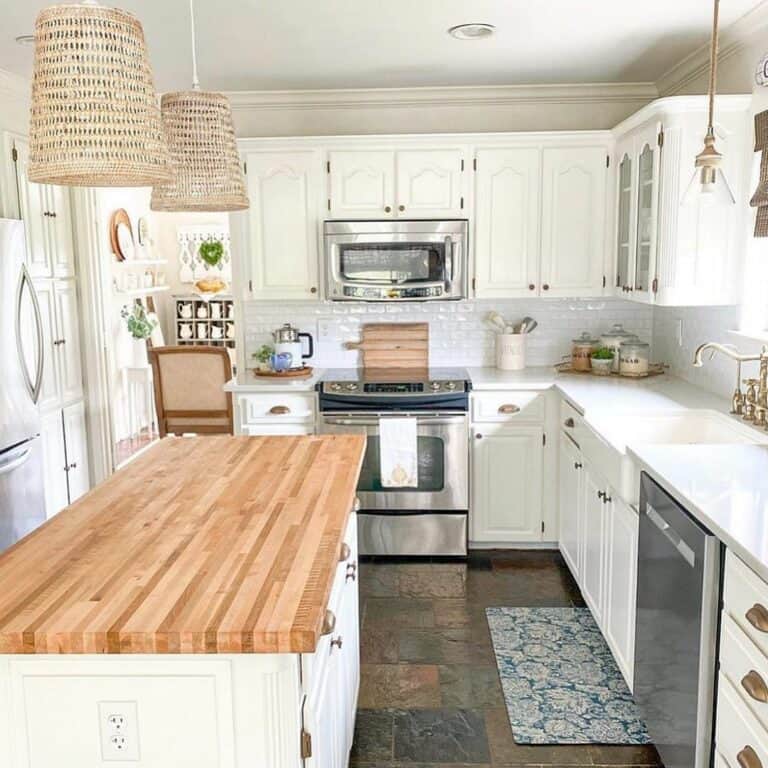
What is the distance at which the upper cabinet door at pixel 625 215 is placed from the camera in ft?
12.8

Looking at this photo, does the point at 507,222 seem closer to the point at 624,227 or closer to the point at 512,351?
the point at 624,227

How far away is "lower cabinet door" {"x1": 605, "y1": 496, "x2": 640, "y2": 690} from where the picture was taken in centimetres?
262

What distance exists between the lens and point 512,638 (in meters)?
3.25

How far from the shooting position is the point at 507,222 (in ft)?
13.9

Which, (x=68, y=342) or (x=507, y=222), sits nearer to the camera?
(x=507, y=222)

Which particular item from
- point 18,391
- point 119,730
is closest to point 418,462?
point 18,391

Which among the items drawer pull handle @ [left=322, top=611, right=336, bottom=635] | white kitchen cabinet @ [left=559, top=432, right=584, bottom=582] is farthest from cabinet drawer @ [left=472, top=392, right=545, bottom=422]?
drawer pull handle @ [left=322, top=611, right=336, bottom=635]

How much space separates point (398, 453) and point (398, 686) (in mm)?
1363

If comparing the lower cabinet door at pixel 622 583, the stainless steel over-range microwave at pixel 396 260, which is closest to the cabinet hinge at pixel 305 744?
the lower cabinet door at pixel 622 583

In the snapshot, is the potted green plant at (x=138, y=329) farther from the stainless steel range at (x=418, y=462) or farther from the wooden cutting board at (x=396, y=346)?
the stainless steel range at (x=418, y=462)

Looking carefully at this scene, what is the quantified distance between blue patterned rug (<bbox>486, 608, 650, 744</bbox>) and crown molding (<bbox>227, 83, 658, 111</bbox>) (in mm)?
2841

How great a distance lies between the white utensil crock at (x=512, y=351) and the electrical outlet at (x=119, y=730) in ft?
11.0

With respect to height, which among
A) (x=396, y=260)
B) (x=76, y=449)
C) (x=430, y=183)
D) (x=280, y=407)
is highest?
(x=430, y=183)

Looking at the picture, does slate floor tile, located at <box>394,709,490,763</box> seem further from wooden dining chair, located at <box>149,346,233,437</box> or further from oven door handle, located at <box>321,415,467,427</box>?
wooden dining chair, located at <box>149,346,233,437</box>
